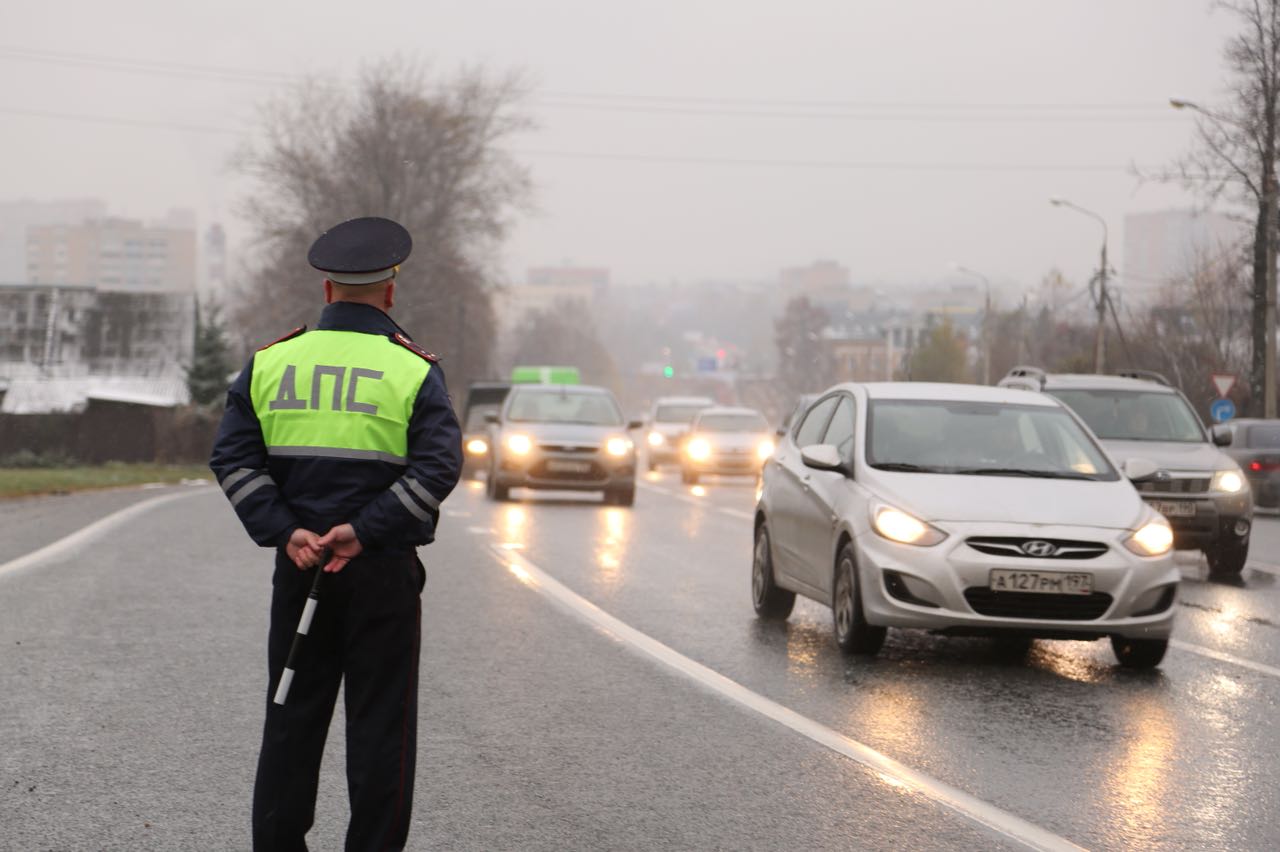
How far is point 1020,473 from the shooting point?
34.7ft

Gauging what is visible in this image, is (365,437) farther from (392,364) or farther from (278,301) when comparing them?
(278,301)

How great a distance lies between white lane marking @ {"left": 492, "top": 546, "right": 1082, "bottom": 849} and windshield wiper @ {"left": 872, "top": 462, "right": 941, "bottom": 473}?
1.55 metres

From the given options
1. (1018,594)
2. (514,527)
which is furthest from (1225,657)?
(514,527)

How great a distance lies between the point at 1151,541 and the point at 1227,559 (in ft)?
25.7

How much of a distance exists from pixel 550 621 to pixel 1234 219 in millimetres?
37083

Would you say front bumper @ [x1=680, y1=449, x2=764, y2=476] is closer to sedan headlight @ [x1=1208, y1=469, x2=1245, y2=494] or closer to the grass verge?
the grass verge

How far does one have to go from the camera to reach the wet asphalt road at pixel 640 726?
601cm

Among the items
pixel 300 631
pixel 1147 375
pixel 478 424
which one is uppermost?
pixel 1147 375

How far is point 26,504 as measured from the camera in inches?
955

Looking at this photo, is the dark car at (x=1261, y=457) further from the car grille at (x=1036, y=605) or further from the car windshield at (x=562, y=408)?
the car grille at (x=1036, y=605)

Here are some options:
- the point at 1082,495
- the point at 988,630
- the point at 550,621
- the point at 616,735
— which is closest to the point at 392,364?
the point at 616,735

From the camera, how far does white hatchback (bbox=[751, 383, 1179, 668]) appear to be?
9516 millimetres

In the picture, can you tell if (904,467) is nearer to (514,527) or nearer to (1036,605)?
(1036,605)

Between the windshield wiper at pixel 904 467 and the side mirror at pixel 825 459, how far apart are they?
0.20 metres
